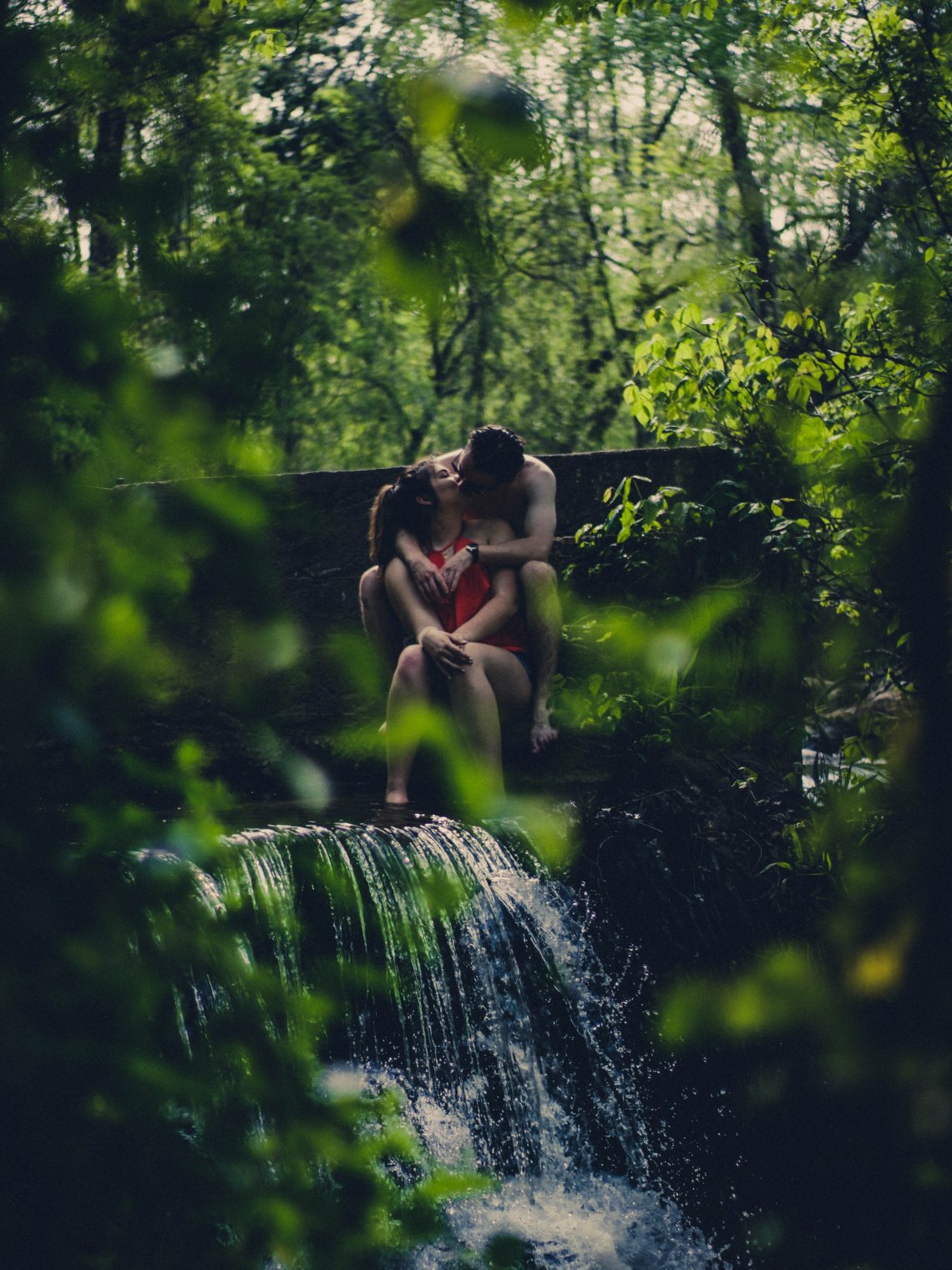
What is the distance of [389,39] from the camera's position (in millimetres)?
1482

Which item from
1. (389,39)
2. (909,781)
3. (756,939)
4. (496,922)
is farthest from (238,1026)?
(756,939)

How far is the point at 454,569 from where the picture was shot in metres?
4.71

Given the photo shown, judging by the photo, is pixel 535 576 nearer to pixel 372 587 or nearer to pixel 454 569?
pixel 454 569

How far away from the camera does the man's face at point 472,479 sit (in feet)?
15.8

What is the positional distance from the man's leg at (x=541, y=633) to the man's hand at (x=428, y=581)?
0.33 meters

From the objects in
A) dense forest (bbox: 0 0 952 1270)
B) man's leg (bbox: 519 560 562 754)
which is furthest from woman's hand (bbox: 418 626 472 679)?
dense forest (bbox: 0 0 952 1270)

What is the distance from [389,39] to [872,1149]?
1.33 meters

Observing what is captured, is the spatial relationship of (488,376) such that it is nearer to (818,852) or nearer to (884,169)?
(884,169)

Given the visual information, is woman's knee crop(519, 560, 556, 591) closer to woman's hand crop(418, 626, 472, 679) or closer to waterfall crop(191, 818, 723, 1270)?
woman's hand crop(418, 626, 472, 679)

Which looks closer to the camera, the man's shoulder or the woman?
the woman

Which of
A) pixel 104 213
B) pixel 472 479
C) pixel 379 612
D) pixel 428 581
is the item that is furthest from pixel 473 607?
pixel 104 213

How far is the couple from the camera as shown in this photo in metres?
4.68

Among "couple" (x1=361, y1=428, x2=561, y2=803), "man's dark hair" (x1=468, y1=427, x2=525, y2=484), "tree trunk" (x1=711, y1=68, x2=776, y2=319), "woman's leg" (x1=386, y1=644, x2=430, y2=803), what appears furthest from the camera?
"tree trunk" (x1=711, y1=68, x2=776, y2=319)

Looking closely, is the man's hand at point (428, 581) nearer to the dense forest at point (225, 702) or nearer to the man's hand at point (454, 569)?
the man's hand at point (454, 569)
